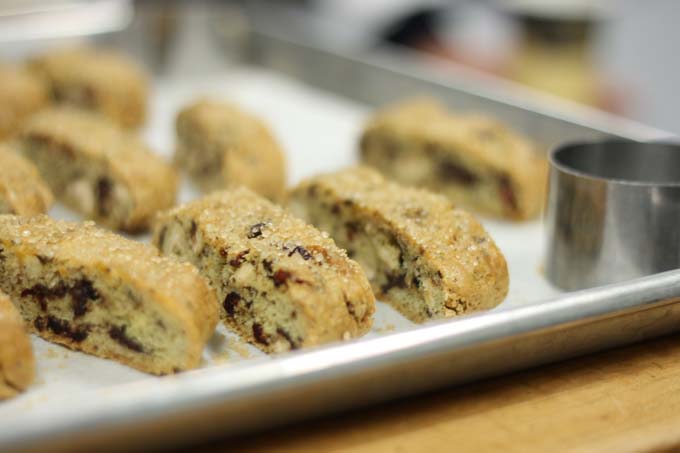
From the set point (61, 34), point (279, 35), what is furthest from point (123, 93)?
point (279, 35)

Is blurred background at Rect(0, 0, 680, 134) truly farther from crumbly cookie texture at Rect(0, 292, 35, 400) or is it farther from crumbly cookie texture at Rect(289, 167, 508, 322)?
crumbly cookie texture at Rect(0, 292, 35, 400)

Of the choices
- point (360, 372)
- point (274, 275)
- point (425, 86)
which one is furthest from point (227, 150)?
point (360, 372)

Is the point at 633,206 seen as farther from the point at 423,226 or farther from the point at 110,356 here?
the point at 110,356

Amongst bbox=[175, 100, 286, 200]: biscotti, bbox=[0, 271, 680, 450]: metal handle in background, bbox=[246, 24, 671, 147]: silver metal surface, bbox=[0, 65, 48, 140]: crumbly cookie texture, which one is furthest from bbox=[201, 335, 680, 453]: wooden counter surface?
bbox=[0, 65, 48, 140]: crumbly cookie texture

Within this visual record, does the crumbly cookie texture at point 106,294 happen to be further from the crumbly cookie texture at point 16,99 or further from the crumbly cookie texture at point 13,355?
the crumbly cookie texture at point 16,99

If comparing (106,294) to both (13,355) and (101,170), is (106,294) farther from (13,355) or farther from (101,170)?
(101,170)

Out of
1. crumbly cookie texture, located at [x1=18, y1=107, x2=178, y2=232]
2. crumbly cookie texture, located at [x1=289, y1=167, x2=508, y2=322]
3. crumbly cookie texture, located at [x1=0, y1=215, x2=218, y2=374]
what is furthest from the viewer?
crumbly cookie texture, located at [x1=18, y1=107, x2=178, y2=232]
